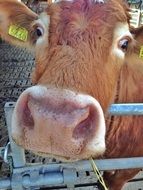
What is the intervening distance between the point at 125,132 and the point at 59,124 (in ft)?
4.92

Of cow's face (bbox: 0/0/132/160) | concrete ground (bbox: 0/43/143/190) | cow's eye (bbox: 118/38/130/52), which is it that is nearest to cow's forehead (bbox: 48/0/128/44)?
cow's face (bbox: 0/0/132/160)

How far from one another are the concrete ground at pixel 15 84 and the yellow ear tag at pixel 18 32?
1.01 m

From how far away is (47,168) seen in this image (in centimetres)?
191

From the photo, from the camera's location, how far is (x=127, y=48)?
2361 mm

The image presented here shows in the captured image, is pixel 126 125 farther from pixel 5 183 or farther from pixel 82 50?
pixel 5 183

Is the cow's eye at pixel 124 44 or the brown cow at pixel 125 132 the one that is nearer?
the cow's eye at pixel 124 44

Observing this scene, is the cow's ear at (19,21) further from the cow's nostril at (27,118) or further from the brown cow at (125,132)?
the cow's nostril at (27,118)

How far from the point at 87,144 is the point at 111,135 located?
4.01 ft

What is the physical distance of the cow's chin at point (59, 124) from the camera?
5.51 ft

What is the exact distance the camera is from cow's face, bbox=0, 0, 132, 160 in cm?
170

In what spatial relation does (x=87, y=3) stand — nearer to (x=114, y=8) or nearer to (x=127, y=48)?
(x=114, y=8)

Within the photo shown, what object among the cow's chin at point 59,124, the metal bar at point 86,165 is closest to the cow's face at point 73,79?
the cow's chin at point 59,124

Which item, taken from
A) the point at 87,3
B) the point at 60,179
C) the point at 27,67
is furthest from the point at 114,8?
the point at 27,67

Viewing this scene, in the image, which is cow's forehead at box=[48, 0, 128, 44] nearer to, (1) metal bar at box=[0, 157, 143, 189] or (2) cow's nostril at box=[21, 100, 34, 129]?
(2) cow's nostril at box=[21, 100, 34, 129]
